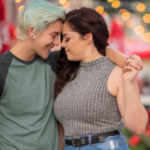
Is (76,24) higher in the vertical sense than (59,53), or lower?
higher

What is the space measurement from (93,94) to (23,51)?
→ 768 millimetres

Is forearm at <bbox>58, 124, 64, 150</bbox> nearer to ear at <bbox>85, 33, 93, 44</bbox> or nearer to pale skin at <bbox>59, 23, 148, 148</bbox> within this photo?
pale skin at <bbox>59, 23, 148, 148</bbox>

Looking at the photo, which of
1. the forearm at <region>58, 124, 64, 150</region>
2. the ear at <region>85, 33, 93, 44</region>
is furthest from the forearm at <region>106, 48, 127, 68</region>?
the forearm at <region>58, 124, 64, 150</region>

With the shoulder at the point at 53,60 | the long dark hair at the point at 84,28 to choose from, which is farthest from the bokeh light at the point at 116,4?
the long dark hair at the point at 84,28

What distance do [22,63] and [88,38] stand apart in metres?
0.64

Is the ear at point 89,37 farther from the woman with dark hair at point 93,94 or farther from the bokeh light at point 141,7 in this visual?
the bokeh light at point 141,7

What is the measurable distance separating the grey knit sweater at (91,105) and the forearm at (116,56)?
0.14 feet

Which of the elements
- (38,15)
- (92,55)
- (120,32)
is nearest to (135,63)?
(92,55)

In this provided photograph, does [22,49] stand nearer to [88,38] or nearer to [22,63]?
[22,63]

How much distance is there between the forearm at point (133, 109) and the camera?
5.62ft

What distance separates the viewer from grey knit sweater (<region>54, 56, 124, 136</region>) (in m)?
1.90

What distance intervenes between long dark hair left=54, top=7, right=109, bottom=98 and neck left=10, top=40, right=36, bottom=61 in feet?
1.16

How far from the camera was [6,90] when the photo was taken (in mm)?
1998

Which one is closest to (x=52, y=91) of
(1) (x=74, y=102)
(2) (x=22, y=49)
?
(1) (x=74, y=102)
